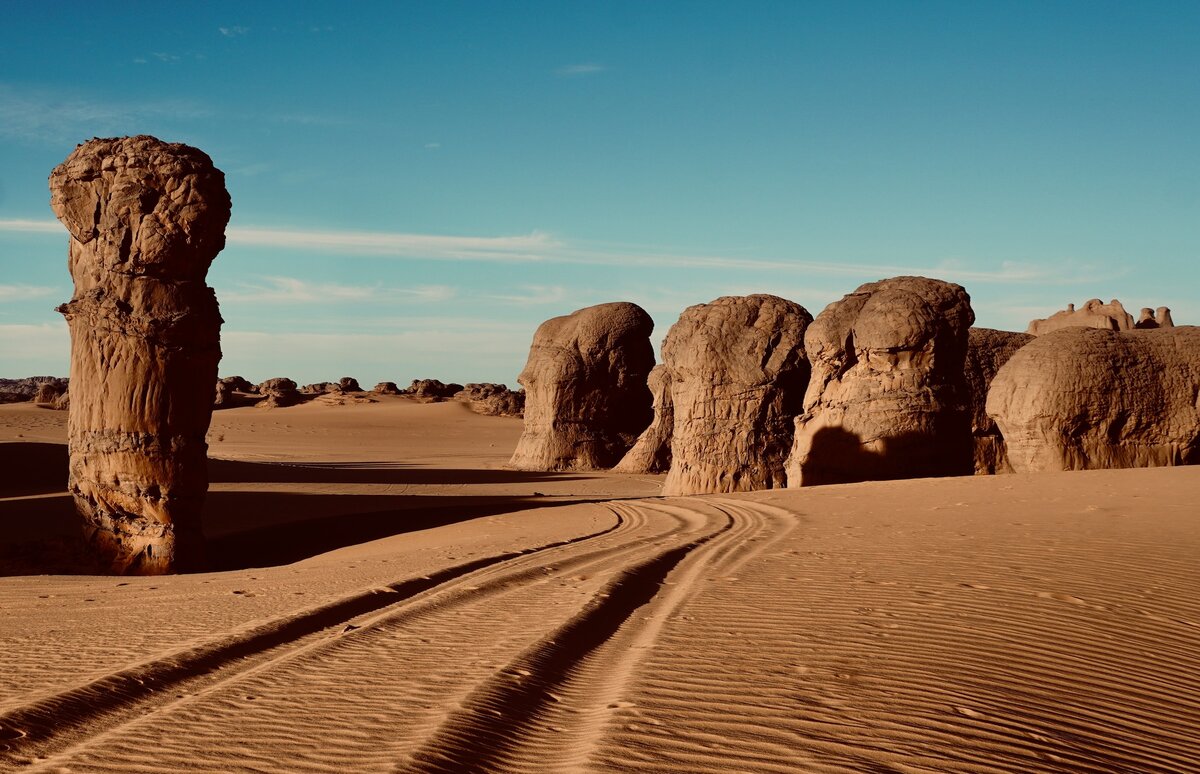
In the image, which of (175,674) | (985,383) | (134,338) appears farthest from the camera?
(985,383)

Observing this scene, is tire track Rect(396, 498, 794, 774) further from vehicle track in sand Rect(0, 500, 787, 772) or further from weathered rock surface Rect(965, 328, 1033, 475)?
weathered rock surface Rect(965, 328, 1033, 475)

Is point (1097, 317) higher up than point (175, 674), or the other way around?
point (1097, 317)

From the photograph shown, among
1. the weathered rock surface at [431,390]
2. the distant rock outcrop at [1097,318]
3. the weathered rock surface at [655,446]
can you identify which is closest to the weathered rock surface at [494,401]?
the weathered rock surface at [431,390]

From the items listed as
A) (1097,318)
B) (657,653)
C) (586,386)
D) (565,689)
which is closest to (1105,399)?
(1097,318)

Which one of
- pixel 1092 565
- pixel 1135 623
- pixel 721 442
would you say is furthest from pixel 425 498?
pixel 1135 623

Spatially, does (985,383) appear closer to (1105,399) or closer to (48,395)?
(1105,399)

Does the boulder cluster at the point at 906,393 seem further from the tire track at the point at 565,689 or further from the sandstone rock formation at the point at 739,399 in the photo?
the tire track at the point at 565,689

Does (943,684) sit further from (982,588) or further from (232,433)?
(232,433)

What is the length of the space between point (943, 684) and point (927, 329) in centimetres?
1241

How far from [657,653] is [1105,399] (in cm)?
1237

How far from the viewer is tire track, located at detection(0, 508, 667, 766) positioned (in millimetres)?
3629

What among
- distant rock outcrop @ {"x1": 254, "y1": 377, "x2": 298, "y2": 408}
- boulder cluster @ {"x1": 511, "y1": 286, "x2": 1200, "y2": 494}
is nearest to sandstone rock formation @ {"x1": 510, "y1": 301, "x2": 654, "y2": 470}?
boulder cluster @ {"x1": 511, "y1": 286, "x2": 1200, "y2": 494}

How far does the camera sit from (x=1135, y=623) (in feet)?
19.1

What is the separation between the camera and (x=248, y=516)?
1577 cm
